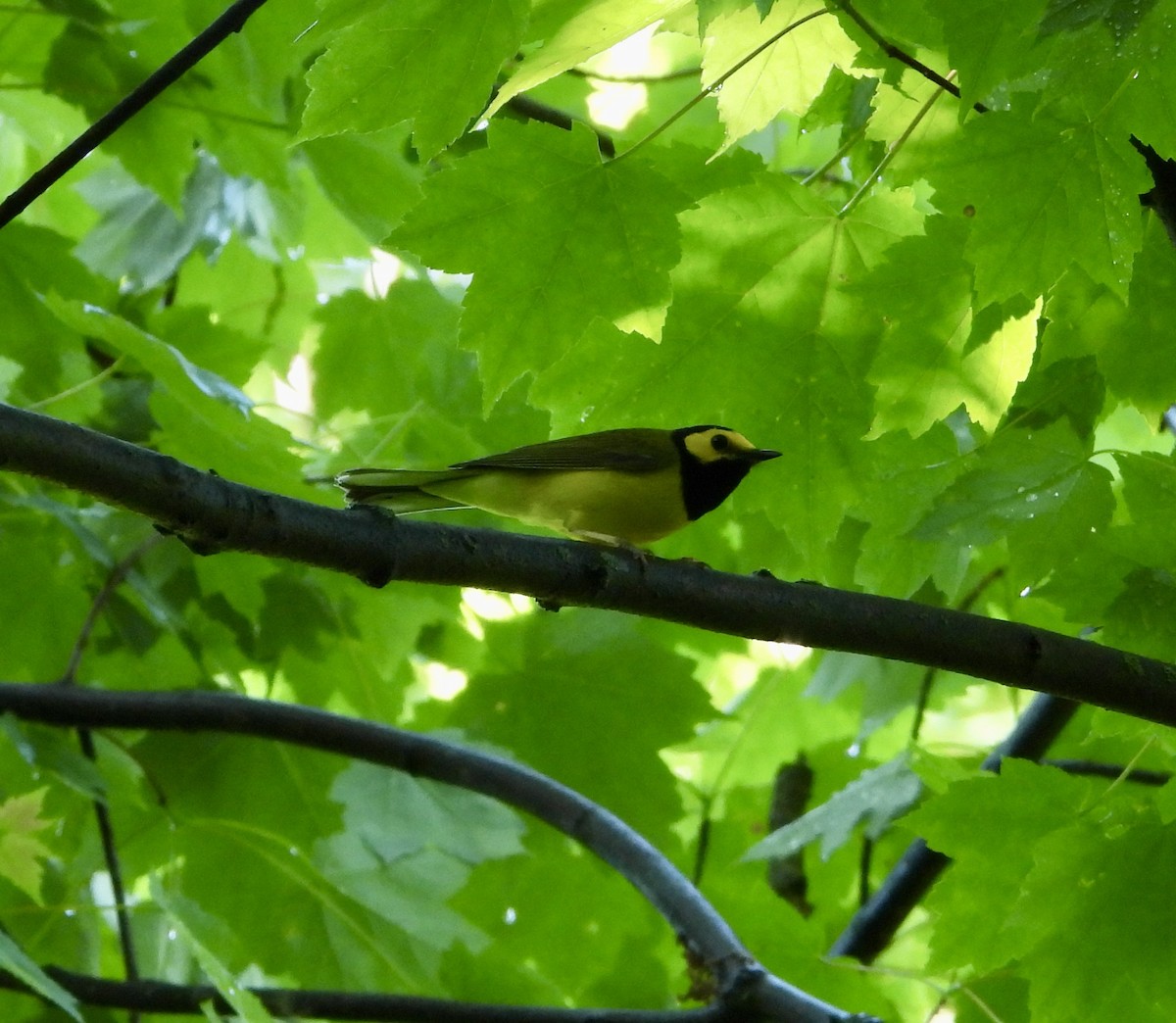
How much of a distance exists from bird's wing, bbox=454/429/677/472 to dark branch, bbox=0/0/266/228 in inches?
58.0

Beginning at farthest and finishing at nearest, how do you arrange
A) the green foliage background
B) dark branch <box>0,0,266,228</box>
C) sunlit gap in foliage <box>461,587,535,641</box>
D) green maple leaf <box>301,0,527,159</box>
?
sunlit gap in foliage <box>461,587,535,641</box> → the green foliage background → green maple leaf <box>301,0,527,159</box> → dark branch <box>0,0,266,228</box>

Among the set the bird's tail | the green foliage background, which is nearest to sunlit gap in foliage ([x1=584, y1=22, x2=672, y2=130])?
the green foliage background

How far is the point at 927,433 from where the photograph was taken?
2846 mm

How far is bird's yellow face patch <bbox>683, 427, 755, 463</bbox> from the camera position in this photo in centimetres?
351

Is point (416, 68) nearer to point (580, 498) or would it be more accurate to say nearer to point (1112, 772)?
point (580, 498)

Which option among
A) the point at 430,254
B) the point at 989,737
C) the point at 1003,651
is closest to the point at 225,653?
the point at 430,254

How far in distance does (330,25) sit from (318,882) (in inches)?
85.0

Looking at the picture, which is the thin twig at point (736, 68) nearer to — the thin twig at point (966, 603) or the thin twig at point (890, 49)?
the thin twig at point (890, 49)

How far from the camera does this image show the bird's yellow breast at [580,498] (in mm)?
3416

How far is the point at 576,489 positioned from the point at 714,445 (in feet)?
1.53

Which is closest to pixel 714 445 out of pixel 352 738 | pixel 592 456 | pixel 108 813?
pixel 592 456

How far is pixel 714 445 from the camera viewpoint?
145 inches

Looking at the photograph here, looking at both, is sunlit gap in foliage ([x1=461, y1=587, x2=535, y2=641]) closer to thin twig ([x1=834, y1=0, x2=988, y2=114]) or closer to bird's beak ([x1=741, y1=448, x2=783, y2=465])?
bird's beak ([x1=741, y1=448, x2=783, y2=465])

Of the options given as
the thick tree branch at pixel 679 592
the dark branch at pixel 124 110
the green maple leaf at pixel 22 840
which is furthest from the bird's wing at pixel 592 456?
the dark branch at pixel 124 110
